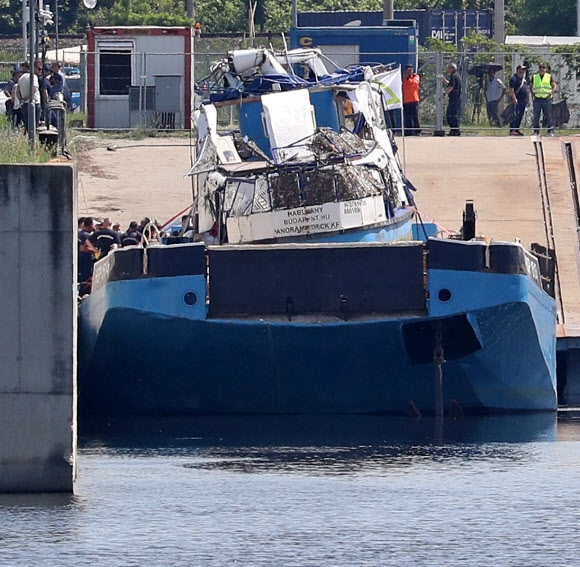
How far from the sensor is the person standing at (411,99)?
3678cm

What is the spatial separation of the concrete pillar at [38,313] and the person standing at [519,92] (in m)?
24.4

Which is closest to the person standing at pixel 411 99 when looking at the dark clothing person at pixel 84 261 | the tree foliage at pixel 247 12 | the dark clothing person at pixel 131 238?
the dark clothing person at pixel 131 238

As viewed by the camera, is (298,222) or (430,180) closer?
(298,222)

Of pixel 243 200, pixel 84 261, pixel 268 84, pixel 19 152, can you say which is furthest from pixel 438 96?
pixel 19 152

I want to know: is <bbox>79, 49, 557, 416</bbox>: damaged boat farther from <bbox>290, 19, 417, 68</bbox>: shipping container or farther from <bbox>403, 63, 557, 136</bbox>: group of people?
<bbox>290, 19, 417, 68</bbox>: shipping container

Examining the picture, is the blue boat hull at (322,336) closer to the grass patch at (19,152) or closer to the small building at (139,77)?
the grass patch at (19,152)

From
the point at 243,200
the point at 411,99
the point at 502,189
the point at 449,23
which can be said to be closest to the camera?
the point at 243,200

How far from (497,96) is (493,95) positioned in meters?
0.10

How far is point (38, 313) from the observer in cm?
1484

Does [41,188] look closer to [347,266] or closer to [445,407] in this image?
[347,266]

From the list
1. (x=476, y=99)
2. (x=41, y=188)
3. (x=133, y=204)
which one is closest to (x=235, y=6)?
(x=476, y=99)

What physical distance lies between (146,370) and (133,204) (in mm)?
11285

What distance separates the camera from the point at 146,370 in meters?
20.9

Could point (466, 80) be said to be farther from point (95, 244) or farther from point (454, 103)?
point (95, 244)
